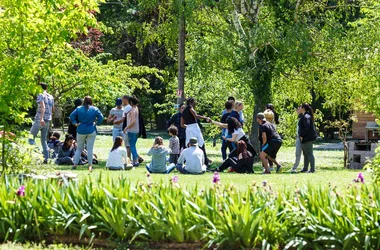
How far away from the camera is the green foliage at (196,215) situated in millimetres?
8578

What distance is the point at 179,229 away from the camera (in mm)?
8836

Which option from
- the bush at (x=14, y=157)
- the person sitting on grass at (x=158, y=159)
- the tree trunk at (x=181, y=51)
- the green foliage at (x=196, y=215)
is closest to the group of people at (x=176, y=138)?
the person sitting on grass at (x=158, y=159)

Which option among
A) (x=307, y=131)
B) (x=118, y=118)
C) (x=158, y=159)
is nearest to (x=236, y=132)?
(x=307, y=131)

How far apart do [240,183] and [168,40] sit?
11.7 m

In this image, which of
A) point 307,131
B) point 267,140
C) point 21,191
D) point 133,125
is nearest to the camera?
point 21,191

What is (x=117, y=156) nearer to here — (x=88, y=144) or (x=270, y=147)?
(x=88, y=144)

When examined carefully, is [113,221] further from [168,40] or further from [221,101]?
[221,101]

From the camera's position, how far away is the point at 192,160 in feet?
59.1

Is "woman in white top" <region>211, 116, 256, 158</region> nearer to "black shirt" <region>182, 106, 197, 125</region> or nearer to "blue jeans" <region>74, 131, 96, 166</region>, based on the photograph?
"black shirt" <region>182, 106, 197, 125</region>

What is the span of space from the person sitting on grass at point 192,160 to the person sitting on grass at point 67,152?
10.9 ft

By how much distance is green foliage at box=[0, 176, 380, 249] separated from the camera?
8.58 metres

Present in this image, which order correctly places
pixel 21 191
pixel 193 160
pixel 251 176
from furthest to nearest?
pixel 193 160 → pixel 251 176 → pixel 21 191

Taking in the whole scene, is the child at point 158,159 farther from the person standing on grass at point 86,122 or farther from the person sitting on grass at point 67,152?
the person sitting on grass at point 67,152

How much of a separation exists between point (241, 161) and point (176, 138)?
5.73 ft
